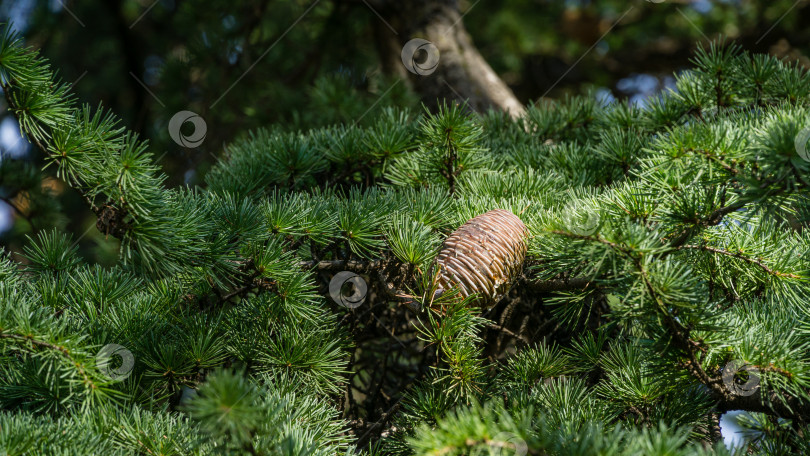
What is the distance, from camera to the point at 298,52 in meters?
2.45

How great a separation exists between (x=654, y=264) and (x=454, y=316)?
0.21m

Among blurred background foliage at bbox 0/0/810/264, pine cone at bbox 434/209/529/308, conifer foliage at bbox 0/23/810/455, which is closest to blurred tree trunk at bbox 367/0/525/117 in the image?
blurred background foliage at bbox 0/0/810/264

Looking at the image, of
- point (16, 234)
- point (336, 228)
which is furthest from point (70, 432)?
point (16, 234)

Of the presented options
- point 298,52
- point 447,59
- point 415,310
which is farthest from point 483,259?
point 298,52

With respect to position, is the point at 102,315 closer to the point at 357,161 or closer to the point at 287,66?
the point at 357,161

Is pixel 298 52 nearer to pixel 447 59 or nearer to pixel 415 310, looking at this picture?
pixel 447 59

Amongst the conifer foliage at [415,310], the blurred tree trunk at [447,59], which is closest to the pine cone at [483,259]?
the conifer foliage at [415,310]

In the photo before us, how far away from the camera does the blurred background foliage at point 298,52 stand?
209 centimetres

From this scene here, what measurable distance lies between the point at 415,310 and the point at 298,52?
1922 millimetres

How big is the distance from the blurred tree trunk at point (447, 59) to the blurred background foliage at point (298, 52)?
0.06m

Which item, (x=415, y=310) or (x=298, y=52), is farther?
(x=298, y=52)

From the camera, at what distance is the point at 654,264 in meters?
0.61

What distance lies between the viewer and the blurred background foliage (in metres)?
2.09

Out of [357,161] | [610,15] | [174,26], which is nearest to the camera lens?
[357,161]
